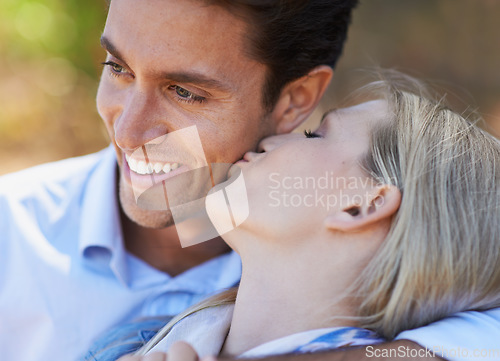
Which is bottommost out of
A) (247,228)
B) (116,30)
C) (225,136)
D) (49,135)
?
(49,135)

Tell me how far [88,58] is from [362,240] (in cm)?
406

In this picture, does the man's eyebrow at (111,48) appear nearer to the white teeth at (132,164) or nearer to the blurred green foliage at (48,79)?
the white teeth at (132,164)

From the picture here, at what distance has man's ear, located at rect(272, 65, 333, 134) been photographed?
2.04 m

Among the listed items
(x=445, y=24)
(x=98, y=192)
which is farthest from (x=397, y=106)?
(x=445, y=24)

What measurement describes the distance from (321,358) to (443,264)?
0.37 m

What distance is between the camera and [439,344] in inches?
51.8

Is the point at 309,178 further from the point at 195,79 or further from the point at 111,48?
the point at 111,48

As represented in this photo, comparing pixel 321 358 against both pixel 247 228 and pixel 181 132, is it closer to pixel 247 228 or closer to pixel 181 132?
pixel 247 228

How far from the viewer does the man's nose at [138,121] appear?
5.63 feet

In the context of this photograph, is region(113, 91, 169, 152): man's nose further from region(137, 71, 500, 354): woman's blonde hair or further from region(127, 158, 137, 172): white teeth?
region(137, 71, 500, 354): woman's blonde hair

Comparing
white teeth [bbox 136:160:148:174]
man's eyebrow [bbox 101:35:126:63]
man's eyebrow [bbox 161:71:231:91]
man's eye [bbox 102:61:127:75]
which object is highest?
man's eyebrow [bbox 101:35:126:63]

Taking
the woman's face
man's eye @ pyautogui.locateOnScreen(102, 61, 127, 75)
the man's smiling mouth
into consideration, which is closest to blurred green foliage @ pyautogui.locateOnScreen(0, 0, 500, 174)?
man's eye @ pyautogui.locateOnScreen(102, 61, 127, 75)

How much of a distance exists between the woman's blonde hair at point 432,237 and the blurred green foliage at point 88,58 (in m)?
3.40

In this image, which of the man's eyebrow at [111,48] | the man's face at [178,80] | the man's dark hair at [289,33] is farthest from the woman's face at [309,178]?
the man's eyebrow at [111,48]
